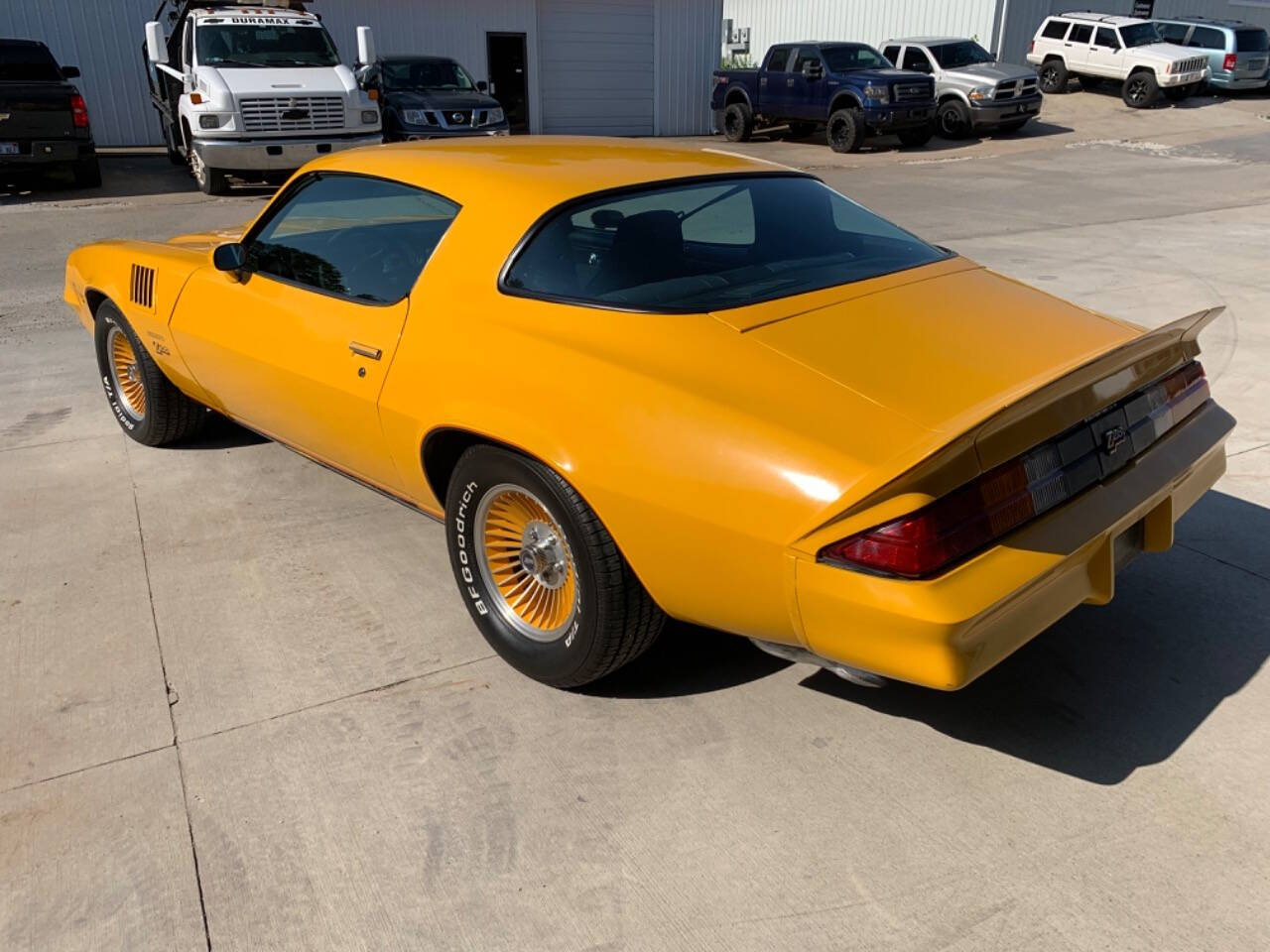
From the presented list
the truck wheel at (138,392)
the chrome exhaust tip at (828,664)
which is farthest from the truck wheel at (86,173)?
the chrome exhaust tip at (828,664)

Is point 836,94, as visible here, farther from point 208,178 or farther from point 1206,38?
point 1206,38

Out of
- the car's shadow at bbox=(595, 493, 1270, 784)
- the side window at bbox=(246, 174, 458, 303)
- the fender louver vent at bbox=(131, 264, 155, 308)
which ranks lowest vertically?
the car's shadow at bbox=(595, 493, 1270, 784)

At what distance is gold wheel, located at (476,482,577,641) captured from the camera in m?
3.03

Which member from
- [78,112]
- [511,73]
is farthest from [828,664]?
[511,73]

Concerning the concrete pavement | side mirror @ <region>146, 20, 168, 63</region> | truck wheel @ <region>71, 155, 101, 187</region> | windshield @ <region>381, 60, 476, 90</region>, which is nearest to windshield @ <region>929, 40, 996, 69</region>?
windshield @ <region>381, 60, 476, 90</region>

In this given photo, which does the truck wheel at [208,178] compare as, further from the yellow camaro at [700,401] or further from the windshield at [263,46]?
the yellow camaro at [700,401]

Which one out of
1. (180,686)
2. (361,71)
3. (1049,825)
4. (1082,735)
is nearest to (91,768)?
(180,686)

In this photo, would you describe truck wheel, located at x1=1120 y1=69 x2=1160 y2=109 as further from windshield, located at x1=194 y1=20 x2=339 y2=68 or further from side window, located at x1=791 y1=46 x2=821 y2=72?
windshield, located at x1=194 y1=20 x2=339 y2=68

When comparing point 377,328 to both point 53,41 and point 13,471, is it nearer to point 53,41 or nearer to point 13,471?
point 13,471

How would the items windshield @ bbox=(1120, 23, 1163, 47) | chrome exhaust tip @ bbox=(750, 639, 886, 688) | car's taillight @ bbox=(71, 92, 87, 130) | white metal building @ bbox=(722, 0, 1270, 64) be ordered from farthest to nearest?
white metal building @ bbox=(722, 0, 1270, 64)
windshield @ bbox=(1120, 23, 1163, 47)
car's taillight @ bbox=(71, 92, 87, 130)
chrome exhaust tip @ bbox=(750, 639, 886, 688)

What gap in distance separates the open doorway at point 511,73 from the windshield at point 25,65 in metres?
9.74

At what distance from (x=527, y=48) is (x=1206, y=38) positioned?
16.3 meters

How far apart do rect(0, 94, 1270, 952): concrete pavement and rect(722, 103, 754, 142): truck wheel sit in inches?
724

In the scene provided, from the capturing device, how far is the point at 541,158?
357 centimetres
